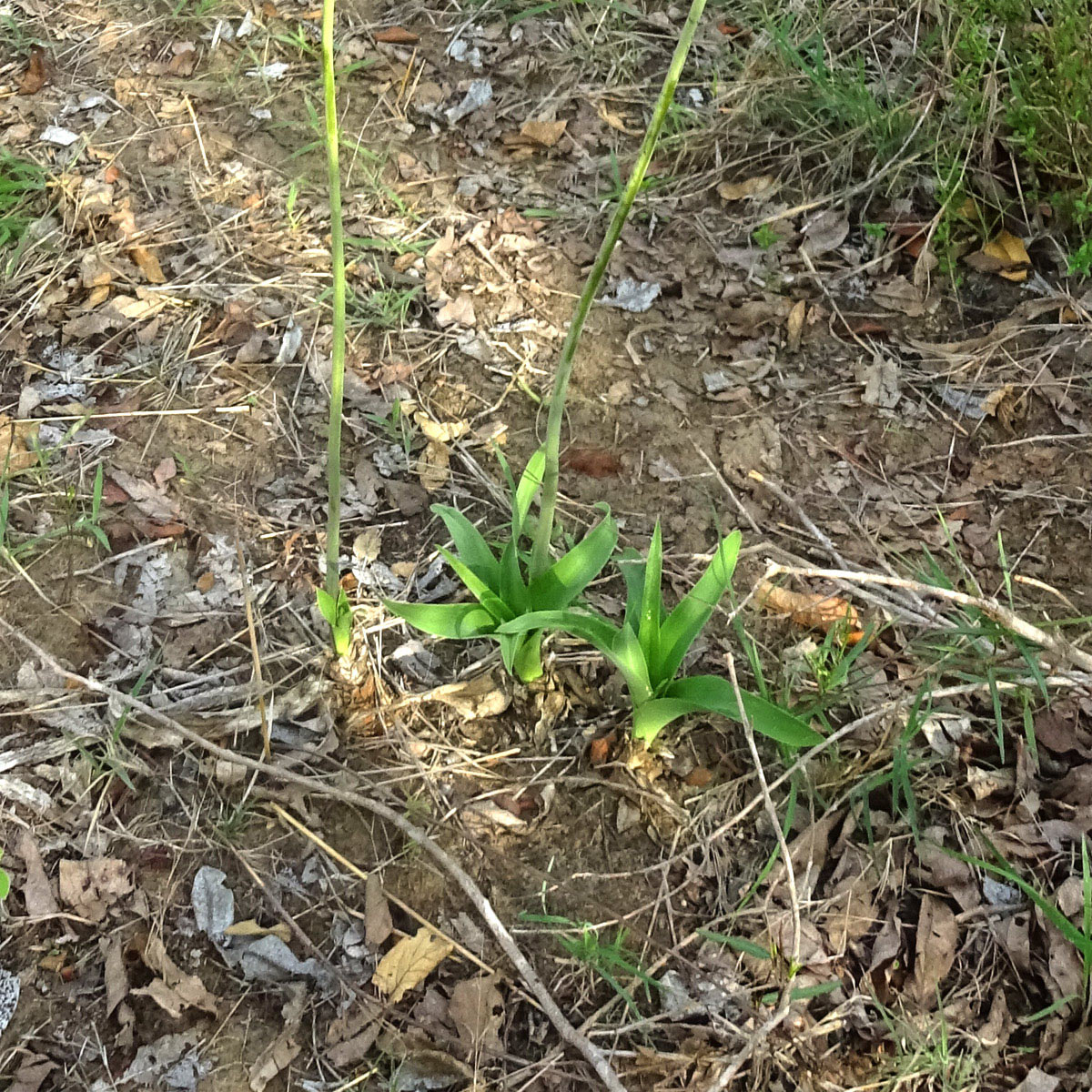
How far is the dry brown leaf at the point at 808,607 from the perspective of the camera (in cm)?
191

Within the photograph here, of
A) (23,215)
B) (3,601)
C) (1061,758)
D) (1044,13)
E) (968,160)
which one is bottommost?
(3,601)

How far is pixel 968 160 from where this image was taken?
2.51 m

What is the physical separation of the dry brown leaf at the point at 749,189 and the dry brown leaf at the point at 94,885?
2.28 m

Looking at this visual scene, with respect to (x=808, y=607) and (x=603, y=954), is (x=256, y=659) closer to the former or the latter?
(x=603, y=954)

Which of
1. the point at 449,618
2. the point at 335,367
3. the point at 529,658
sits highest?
the point at 335,367

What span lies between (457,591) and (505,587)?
323 millimetres

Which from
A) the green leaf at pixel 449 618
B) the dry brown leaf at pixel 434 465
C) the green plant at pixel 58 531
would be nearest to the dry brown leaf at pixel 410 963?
the green leaf at pixel 449 618

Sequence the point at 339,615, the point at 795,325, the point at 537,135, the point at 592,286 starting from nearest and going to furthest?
the point at 592,286, the point at 339,615, the point at 795,325, the point at 537,135

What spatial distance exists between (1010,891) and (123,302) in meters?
2.47

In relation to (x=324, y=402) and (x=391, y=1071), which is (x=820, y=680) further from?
(x=324, y=402)

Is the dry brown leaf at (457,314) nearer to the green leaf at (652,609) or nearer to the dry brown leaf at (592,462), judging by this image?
the dry brown leaf at (592,462)

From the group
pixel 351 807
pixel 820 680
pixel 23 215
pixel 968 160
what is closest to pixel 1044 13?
pixel 968 160

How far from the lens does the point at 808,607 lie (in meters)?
1.92

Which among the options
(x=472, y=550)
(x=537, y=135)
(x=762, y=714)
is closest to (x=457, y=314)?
(x=537, y=135)
